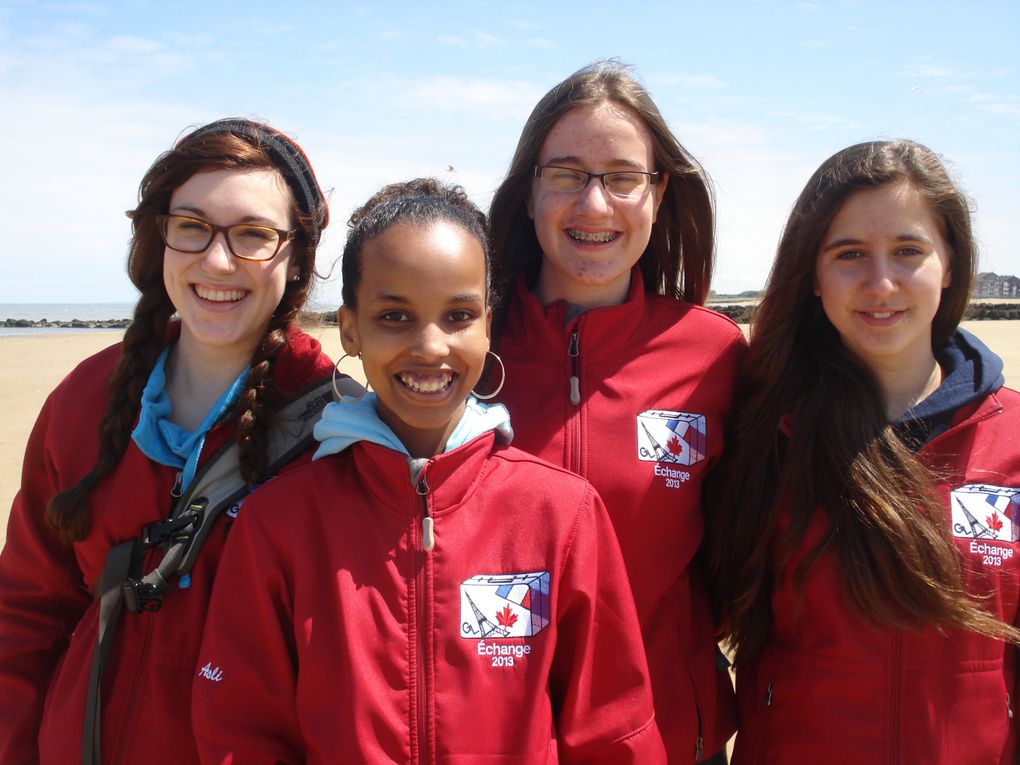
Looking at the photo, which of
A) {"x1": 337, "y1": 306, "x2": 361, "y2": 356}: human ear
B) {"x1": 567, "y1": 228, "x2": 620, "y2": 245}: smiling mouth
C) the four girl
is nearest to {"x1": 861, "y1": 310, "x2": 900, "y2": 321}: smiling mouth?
the four girl

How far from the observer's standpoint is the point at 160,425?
269cm

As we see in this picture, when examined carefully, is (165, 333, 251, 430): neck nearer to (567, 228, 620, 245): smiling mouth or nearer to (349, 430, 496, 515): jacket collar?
(349, 430, 496, 515): jacket collar

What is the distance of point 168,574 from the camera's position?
2.49 metres

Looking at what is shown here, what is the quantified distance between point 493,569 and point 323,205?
147 cm

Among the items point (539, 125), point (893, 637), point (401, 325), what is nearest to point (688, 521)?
point (893, 637)

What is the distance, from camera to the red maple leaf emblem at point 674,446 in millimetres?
2812

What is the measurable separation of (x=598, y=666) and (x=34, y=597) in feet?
6.07

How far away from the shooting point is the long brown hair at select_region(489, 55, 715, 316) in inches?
121

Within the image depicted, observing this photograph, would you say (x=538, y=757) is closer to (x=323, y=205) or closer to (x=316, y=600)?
(x=316, y=600)

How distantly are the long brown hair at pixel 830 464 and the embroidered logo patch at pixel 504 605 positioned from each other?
2.95ft

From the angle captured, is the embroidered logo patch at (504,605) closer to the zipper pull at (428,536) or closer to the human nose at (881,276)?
the zipper pull at (428,536)

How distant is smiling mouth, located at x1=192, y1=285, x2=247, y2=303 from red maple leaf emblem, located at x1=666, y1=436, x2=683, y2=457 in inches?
58.6

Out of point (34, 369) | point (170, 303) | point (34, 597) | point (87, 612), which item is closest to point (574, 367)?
point (170, 303)

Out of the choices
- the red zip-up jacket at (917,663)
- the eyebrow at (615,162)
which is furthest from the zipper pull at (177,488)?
the red zip-up jacket at (917,663)
